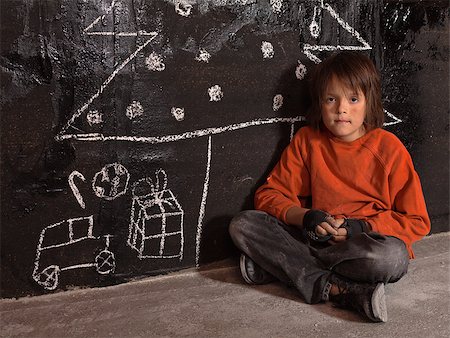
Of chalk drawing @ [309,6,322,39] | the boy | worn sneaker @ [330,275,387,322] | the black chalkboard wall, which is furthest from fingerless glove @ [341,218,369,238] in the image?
chalk drawing @ [309,6,322,39]

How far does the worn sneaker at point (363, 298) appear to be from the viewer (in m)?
1.58

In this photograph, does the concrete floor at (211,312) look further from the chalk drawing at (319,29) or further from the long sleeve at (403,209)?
the chalk drawing at (319,29)

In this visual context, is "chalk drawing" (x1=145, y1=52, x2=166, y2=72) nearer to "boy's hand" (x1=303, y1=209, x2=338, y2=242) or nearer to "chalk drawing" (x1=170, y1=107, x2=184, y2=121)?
"chalk drawing" (x1=170, y1=107, x2=184, y2=121)

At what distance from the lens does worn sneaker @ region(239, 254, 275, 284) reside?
A: 1.86m

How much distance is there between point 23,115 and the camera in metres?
1.67

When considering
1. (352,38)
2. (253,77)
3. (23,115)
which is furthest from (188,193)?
(352,38)

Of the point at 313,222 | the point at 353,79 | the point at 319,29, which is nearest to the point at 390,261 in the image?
the point at 313,222

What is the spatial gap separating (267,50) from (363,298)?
A: 88cm

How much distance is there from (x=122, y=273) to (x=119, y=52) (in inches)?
28.1

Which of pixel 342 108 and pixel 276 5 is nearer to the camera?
pixel 342 108

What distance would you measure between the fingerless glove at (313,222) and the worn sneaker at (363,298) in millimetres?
126

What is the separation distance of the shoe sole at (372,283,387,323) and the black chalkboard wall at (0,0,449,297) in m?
0.59

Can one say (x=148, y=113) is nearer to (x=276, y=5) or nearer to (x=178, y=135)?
(x=178, y=135)

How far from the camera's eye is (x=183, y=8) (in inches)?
70.8
